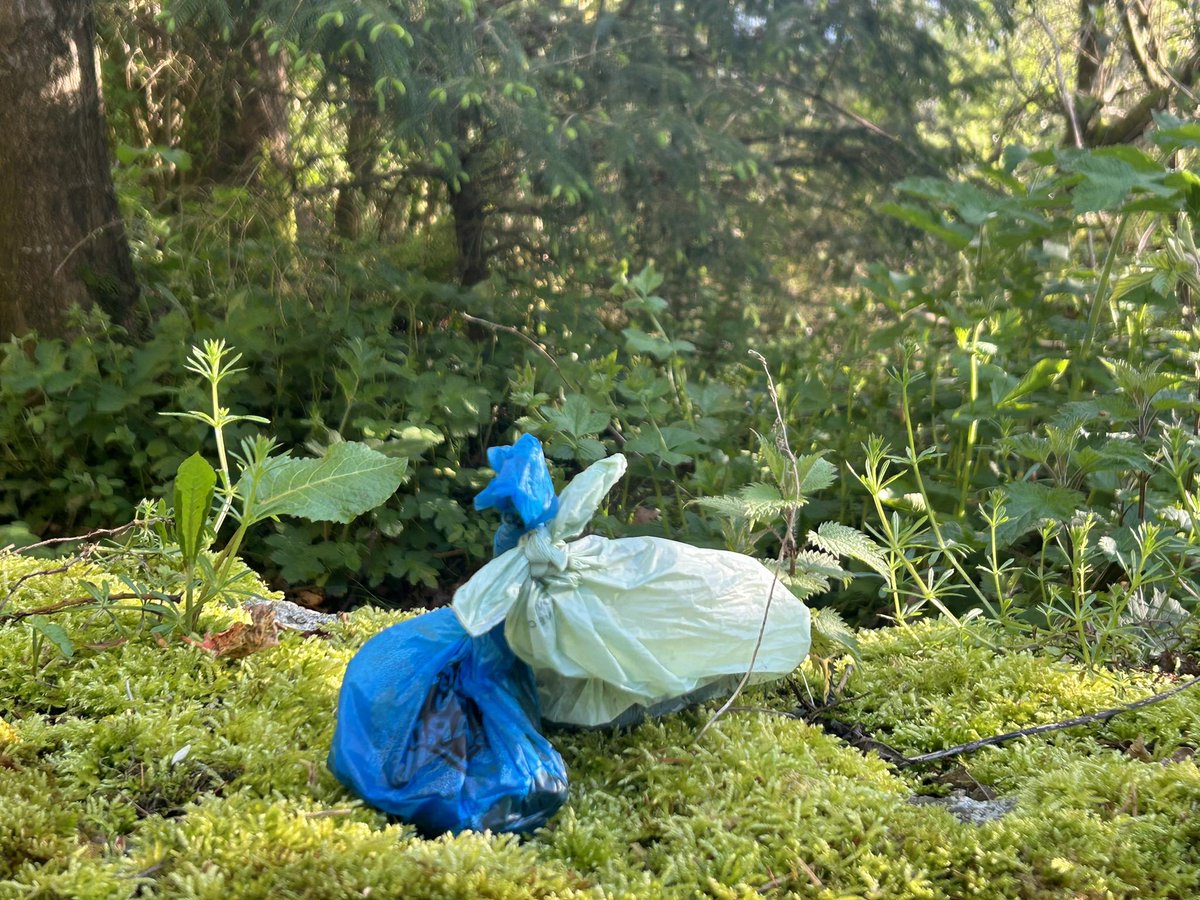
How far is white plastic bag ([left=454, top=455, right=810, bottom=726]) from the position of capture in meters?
1.60

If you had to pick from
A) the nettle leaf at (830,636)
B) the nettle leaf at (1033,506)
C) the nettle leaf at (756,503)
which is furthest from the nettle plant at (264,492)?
the nettle leaf at (1033,506)

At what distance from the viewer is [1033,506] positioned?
2.37 meters

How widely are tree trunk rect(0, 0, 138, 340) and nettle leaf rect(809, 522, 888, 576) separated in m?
3.22

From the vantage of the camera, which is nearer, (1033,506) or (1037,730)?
(1037,730)

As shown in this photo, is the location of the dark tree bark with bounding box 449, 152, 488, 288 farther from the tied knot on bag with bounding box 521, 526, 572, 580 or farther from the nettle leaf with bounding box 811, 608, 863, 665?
the tied knot on bag with bounding box 521, 526, 572, 580

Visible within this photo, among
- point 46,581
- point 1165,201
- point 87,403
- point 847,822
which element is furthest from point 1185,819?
point 87,403

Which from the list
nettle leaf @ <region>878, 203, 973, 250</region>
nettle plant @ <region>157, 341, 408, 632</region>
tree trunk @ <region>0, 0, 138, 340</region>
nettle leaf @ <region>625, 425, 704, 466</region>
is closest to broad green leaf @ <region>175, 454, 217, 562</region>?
nettle plant @ <region>157, 341, 408, 632</region>

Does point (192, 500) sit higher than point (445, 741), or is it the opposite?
point (192, 500)

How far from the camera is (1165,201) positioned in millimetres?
2861

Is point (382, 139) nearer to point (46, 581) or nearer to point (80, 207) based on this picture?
point (80, 207)

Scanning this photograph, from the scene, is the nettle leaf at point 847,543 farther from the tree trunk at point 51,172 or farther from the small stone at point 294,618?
the tree trunk at point 51,172

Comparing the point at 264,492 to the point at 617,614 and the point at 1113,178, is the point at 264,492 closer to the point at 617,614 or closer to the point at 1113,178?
the point at 617,614

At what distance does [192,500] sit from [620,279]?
1672 millimetres

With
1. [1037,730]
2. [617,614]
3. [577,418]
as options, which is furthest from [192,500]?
[1037,730]
